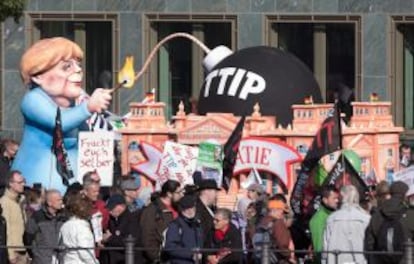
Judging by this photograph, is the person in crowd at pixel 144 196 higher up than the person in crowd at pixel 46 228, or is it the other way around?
the person in crowd at pixel 144 196

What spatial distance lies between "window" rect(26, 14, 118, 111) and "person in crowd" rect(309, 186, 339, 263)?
2248 cm

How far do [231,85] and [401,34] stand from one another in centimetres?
→ 1319

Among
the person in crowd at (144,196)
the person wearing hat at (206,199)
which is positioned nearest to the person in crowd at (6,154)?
the person in crowd at (144,196)

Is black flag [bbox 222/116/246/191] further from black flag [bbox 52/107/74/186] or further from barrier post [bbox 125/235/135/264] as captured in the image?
barrier post [bbox 125/235/135/264]

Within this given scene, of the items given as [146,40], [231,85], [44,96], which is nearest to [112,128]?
[231,85]

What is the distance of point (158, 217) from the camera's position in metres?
25.6

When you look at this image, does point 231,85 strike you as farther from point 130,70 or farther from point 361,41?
point 361,41

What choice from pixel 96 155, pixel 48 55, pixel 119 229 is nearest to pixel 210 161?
pixel 96 155

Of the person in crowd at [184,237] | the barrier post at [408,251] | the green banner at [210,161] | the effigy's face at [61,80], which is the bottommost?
the barrier post at [408,251]

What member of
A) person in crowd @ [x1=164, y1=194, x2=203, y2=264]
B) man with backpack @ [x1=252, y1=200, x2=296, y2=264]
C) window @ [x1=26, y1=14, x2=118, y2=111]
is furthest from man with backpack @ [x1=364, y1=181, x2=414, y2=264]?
window @ [x1=26, y1=14, x2=118, y2=111]

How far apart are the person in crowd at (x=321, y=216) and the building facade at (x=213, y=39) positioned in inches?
820

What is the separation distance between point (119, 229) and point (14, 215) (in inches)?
43.9

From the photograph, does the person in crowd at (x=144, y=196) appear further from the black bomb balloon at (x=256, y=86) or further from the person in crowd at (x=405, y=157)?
the person in crowd at (x=405, y=157)

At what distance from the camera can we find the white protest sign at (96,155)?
3059 centimetres
